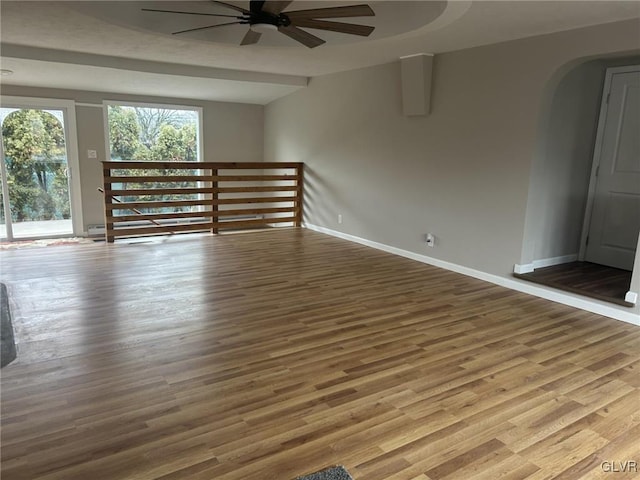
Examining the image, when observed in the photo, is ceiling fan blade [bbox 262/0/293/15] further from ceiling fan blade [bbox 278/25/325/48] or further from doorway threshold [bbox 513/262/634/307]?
doorway threshold [bbox 513/262/634/307]

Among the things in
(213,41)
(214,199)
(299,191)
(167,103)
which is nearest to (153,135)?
(167,103)

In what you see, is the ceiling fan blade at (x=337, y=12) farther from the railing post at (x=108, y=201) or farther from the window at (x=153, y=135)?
the window at (x=153, y=135)

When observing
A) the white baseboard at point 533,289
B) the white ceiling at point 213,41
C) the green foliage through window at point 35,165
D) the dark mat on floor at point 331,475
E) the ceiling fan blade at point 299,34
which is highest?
the white ceiling at point 213,41

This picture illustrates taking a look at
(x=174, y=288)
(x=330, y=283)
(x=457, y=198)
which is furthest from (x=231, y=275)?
(x=457, y=198)

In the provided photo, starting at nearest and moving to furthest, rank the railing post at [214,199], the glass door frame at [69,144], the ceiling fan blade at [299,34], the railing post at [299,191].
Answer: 1. the ceiling fan blade at [299,34]
2. the glass door frame at [69,144]
3. the railing post at [214,199]
4. the railing post at [299,191]

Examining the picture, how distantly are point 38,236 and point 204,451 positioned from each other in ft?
21.9

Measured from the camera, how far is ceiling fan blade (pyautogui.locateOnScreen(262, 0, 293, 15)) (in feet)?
9.77

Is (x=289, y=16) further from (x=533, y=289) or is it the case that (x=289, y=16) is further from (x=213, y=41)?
(x=533, y=289)

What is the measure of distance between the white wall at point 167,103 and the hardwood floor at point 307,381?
3.35 m

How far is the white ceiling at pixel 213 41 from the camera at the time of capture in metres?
3.52

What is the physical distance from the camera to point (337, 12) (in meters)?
3.13

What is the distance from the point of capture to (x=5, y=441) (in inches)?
77.8

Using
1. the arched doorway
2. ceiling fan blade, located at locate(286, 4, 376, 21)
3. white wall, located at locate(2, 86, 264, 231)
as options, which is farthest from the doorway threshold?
white wall, located at locate(2, 86, 264, 231)

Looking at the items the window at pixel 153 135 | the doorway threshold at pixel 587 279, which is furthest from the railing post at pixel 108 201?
the doorway threshold at pixel 587 279
